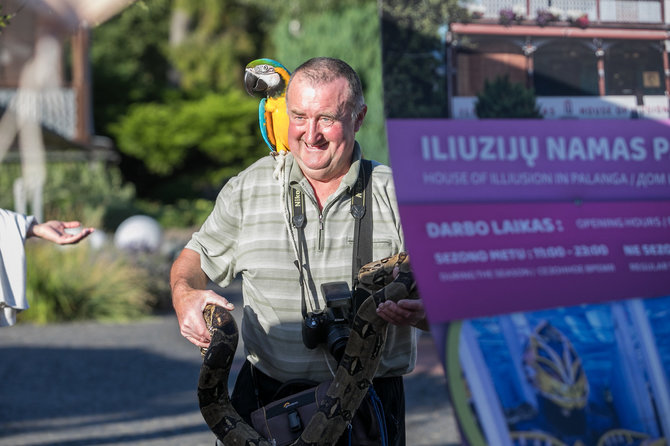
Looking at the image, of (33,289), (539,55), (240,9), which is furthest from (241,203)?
(240,9)

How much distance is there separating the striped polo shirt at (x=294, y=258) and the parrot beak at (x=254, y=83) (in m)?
0.34

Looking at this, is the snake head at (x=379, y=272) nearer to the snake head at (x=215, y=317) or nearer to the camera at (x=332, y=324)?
the camera at (x=332, y=324)

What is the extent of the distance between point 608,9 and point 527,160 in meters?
1.17

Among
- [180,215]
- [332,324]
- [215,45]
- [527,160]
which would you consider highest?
[215,45]

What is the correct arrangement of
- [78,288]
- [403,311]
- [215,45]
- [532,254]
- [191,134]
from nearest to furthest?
[532,254] < [403,311] < [78,288] < [191,134] < [215,45]

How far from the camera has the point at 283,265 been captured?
3.12m

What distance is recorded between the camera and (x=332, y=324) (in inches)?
117

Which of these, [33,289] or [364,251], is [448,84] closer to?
[364,251]

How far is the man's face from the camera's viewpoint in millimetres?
2924

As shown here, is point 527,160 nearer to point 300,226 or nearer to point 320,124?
point 320,124

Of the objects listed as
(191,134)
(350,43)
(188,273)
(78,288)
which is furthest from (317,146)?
(191,134)

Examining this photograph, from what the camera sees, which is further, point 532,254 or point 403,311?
point 403,311

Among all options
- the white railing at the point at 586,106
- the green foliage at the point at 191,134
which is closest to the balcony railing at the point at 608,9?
the white railing at the point at 586,106

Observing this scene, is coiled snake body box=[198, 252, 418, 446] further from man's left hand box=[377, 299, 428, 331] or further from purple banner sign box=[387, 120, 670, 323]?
purple banner sign box=[387, 120, 670, 323]
